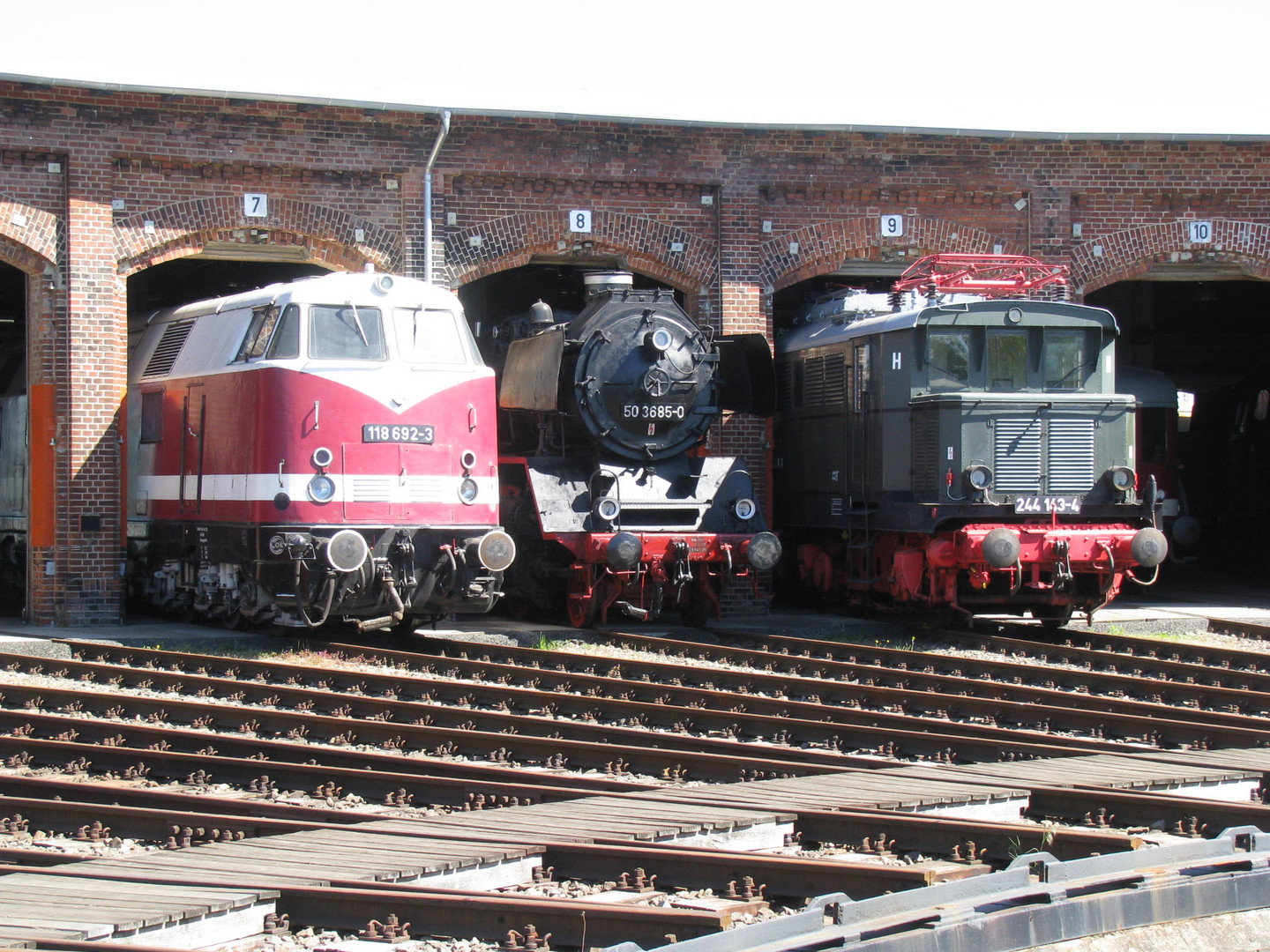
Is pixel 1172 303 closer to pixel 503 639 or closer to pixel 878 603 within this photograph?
pixel 878 603

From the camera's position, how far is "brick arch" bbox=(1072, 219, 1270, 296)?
61.8ft

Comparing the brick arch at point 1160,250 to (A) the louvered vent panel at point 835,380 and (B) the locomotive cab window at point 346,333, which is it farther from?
(B) the locomotive cab window at point 346,333

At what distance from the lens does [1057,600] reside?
14.7 m

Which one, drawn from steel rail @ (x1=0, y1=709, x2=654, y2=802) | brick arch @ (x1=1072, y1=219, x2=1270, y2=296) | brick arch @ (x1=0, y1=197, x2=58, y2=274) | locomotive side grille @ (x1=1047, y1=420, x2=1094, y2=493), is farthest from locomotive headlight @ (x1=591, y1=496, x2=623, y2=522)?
brick arch @ (x1=1072, y1=219, x2=1270, y2=296)

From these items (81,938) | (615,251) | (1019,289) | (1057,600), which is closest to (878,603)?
(1057,600)

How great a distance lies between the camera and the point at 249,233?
1706 centimetres

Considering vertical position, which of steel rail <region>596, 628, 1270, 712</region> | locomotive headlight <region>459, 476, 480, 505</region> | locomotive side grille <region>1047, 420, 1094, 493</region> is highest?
locomotive side grille <region>1047, 420, 1094, 493</region>

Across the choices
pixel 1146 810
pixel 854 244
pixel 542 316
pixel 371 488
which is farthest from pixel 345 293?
pixel 1146 810

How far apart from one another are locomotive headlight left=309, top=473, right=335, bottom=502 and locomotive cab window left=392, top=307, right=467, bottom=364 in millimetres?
1361

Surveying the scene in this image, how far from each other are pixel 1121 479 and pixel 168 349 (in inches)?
397

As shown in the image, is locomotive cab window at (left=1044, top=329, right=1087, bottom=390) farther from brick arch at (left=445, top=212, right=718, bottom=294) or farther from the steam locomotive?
brick arch at (left=445, top=212, right=718, bottom=294)

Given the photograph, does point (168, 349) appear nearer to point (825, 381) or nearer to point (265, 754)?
point (825, 381)

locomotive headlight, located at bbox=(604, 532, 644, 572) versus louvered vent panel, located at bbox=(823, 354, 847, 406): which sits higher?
louvered vent panel, located at bbox=(823, 354, 847, 406)

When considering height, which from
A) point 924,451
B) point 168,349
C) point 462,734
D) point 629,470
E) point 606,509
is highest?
point 168,349
